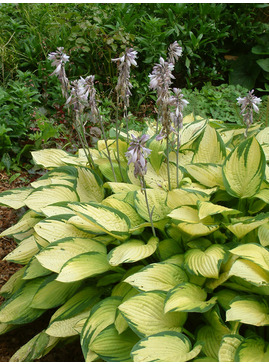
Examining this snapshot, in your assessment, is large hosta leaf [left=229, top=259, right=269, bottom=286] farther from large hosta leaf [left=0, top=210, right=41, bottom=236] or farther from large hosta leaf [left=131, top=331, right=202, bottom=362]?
large hosta leaf [left=0, top=210, right=41, bottom=236]

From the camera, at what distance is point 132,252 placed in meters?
1.94

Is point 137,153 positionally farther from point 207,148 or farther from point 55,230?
point 207,148

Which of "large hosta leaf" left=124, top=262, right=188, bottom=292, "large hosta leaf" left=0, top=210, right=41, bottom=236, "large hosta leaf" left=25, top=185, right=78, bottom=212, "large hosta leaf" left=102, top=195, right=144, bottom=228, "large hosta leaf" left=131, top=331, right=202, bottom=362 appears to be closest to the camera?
"large hosta leaf" left=131, top=331, right=202, bottom=362

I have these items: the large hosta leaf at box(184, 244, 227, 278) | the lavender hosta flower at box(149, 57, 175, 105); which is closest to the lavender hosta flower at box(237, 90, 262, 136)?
the lavender hosta flower at box(149, 57, 175, 105)

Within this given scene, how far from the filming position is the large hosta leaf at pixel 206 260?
1.76 m

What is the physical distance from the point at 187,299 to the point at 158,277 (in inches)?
7.4

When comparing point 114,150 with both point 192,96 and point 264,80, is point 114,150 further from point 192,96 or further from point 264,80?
point 264,80

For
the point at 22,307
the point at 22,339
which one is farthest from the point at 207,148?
the point at 22,339

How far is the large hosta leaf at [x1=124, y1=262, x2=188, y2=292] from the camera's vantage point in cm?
184

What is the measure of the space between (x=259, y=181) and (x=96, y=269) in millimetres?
975

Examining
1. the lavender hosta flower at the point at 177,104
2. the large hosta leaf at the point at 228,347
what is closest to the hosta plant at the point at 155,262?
the large hosta leaf at the point at 228,347

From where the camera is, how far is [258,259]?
175 centimetres

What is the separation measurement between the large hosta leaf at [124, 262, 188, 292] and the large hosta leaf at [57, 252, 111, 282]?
21cm

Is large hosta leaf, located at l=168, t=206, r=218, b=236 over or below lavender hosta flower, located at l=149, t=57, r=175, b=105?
below
